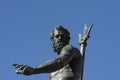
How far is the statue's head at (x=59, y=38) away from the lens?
1399 centimetres

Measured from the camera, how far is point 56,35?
14.1m

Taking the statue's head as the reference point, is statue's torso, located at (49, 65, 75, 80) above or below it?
below

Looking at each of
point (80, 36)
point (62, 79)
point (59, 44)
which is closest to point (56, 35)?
point (59, 44)

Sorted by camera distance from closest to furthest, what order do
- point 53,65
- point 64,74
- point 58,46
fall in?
point 53,65 < point 64,74 < point 58,46

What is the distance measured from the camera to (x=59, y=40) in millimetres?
14039

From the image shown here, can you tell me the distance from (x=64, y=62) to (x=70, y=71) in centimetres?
67

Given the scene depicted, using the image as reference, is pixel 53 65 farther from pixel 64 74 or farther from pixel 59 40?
pixel 59 40

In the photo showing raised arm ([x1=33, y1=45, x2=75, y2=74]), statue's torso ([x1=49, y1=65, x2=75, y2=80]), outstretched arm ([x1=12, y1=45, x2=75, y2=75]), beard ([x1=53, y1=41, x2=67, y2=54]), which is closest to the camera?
outstretched arm ([x1=12, y1=45, x2=75, y2=75])

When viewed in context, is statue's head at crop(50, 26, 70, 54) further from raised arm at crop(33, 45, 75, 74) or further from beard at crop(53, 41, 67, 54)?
raised arm at crop(33, 45, 75, 74)

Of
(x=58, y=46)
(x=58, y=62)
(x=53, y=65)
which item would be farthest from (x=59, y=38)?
(x=53, y=65)

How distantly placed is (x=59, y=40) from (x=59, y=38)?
5 centimetres

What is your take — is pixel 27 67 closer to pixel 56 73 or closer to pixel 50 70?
pixel 50 70

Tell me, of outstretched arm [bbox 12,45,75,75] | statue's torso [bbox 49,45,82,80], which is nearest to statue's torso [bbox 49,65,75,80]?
statue's torso [bbox 49,45,82,80]

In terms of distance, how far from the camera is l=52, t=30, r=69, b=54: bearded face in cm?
1398
